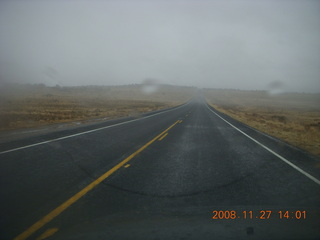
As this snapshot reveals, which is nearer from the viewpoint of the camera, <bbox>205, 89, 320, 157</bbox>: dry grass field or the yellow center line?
the yellow center line

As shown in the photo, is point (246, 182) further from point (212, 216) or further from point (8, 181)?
point (8, 181)

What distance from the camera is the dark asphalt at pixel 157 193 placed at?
3.29 m

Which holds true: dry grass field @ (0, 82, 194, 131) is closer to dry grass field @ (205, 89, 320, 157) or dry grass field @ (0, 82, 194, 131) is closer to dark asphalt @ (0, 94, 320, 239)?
dark asphalt @ (0, 94, 320, 239)

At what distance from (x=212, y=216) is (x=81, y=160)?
4560mm

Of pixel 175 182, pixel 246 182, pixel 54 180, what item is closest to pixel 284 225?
pixel 246 182

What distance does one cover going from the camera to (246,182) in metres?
5.46

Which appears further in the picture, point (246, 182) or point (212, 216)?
A: point (246, 182)

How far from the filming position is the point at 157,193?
4664mm

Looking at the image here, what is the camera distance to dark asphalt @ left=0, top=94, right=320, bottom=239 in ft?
10.8
